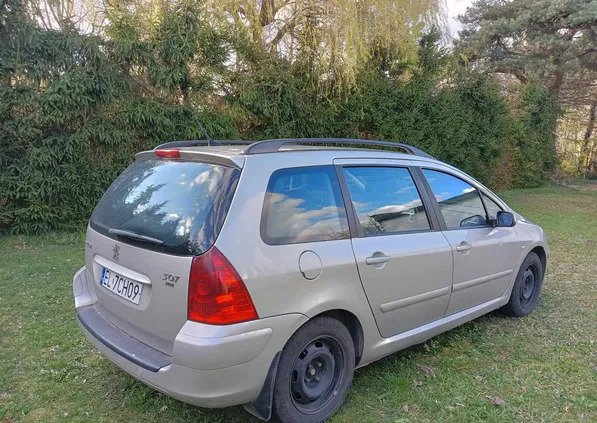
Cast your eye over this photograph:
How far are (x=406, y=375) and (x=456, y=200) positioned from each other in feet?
4.75

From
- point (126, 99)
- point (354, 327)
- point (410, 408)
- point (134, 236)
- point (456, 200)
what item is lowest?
point (410, 408)

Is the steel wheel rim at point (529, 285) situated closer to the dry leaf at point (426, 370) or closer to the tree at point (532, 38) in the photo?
the dry leaf at point (426, 370)

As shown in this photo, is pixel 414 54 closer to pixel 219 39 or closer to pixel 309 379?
pixel 219 39

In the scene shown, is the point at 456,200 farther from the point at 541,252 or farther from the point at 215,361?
the point at 215,361

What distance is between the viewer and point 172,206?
2.51 meters

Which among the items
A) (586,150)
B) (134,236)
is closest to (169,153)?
(134,236)

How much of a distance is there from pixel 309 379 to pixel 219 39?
737cm

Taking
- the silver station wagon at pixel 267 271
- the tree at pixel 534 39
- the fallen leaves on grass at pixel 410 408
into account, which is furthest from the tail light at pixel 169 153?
the tree at pixel 534 39

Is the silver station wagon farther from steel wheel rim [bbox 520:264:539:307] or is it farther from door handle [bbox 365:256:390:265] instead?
steel wheel rim [bbox 520:264:539:307]

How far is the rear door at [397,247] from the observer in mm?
2879

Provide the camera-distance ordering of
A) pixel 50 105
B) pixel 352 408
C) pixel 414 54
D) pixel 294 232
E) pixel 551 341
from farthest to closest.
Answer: pixel 414 54 → pixel 50 105 → pixel 551 341 → pixel 352 408 → pixel 294 232

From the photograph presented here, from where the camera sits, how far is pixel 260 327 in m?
2.29

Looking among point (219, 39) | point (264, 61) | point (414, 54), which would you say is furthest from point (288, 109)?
point (414, 54)

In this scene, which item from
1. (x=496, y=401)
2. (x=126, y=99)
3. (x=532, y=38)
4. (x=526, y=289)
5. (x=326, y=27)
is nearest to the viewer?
(x=496, y=401)
